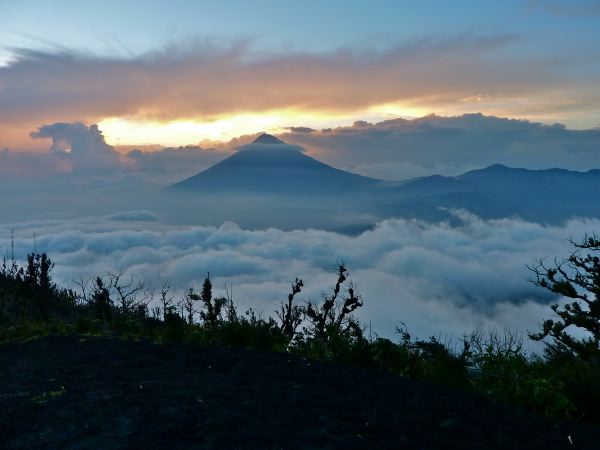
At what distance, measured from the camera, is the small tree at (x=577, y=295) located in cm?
1683

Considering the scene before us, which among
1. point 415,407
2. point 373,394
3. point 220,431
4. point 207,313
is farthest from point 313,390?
point 207,313

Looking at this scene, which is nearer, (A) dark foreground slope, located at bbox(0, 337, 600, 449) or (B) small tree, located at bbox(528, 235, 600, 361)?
(A) dark foreground slope, located at bbox(0, 337, 600, 449)

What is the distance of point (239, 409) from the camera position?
4.86 m

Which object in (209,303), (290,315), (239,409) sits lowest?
(239,409)

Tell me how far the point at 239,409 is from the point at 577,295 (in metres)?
15.8

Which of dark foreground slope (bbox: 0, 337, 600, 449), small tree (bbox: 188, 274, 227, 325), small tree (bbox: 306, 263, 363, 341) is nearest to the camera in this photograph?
dark foreground slope (bbox: 0, 337, 600, 449)

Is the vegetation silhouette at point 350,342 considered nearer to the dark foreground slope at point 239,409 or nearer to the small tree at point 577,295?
the dark foreground slope at point 239,409

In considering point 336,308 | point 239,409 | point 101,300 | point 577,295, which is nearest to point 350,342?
point 239,409

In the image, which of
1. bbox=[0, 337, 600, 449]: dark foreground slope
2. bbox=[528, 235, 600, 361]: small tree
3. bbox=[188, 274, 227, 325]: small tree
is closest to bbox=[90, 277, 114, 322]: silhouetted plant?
bbox=[188, 274, 227, 325]: small tree

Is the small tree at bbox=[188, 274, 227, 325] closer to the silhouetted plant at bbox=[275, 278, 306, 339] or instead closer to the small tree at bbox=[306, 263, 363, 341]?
the silhouetted plant at bbox=[275, 278, 306, 339]

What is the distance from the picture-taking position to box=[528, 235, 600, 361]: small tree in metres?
16.8

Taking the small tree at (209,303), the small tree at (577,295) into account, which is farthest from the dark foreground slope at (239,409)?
the small tree at (577,295)

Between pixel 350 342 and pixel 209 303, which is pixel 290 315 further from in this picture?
pixel 350 342

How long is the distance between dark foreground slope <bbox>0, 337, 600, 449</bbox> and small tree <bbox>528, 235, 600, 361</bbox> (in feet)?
41.4
